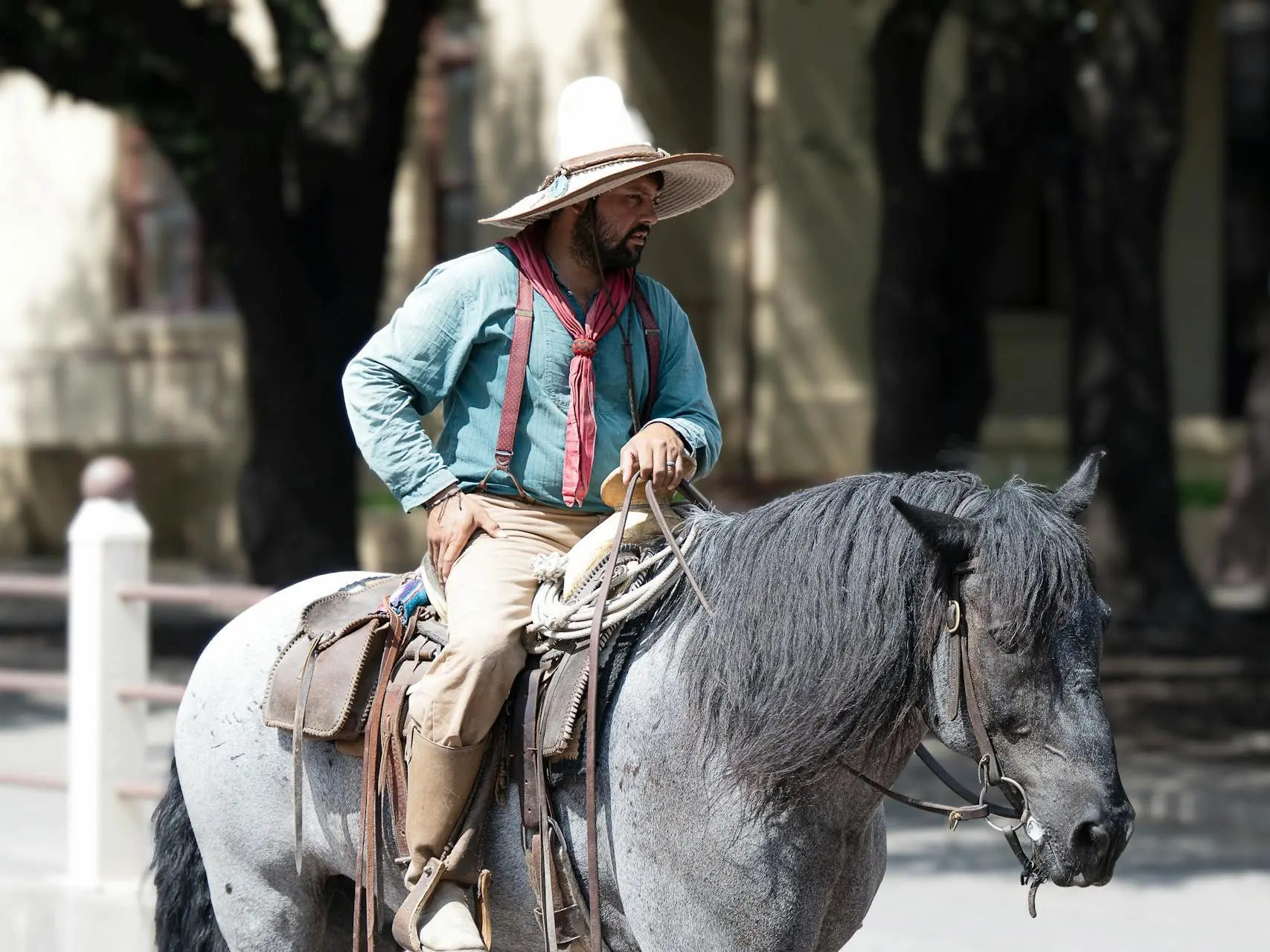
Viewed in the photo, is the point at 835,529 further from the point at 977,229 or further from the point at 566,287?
the point at 977,229

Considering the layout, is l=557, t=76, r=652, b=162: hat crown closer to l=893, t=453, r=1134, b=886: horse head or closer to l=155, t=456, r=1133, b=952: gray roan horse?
l=155, t=456, r=1133, b=952: gray roan horse

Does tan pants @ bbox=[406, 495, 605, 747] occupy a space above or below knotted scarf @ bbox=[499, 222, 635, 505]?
below

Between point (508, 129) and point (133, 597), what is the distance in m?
12.3

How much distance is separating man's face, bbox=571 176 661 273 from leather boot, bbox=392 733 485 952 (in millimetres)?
1101

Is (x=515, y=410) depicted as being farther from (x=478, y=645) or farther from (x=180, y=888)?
(x=180, y=888)

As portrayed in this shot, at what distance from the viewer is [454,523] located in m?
3.86

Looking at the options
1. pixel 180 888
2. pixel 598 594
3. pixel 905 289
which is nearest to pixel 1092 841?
pixel 598 594

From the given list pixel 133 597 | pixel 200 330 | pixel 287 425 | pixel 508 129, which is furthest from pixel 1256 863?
pixel 200 330

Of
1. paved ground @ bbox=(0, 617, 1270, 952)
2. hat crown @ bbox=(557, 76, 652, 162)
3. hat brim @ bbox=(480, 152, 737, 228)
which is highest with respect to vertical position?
hat crown @ bbox=(557, 76, 652, 162)

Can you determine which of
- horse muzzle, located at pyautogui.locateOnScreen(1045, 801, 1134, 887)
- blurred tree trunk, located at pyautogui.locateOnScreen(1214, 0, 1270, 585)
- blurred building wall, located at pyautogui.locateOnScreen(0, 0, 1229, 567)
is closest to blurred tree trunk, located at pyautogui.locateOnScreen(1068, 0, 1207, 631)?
blurred building wall, located at pyautogui.locateOnScreen(0, 0, 1229, 567)

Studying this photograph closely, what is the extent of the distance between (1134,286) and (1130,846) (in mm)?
5335

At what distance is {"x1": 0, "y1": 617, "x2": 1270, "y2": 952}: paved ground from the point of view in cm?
678

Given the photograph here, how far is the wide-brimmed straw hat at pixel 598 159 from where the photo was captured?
3.80 meters

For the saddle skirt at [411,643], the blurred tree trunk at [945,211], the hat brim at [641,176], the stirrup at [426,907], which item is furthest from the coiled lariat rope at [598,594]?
the blurred tree trunk at [945,211]
